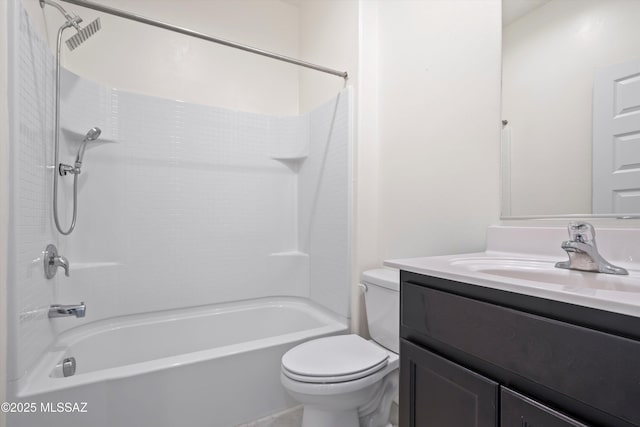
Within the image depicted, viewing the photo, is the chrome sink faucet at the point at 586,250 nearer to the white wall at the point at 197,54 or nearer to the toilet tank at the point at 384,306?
the toilet tank at the point at 384,306

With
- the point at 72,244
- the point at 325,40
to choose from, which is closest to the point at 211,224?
the point at 72,244

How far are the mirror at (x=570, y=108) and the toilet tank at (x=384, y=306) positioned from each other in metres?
0.59

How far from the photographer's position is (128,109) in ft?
6.10

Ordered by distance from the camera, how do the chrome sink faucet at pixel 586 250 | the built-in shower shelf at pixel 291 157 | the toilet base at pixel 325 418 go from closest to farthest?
the chrome sink faucet at pixel 586 250 < the toilet base at pixel 325 418 < the built-in shower shelf at pixel 291 157

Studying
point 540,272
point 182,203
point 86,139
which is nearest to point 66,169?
point 86,139

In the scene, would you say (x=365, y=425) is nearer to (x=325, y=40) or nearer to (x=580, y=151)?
(x=580, y=151)

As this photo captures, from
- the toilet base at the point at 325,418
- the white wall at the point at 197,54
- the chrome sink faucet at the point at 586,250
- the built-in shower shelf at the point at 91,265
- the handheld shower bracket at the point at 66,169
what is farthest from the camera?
the white wall at the point at 197,54

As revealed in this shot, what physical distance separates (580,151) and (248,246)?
1923 millimetres

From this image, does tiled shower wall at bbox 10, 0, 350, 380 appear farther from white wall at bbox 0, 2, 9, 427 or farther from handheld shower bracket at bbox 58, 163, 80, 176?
white wall at bbox 0, 2, 9, 427

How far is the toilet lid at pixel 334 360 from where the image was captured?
1.16 m

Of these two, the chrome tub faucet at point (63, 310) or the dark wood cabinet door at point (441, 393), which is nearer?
the dark wood cabinet door at point (441, 393)

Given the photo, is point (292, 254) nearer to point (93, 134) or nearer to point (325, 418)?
point (325, 418)

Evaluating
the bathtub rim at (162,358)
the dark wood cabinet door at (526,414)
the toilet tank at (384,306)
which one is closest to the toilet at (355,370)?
the toilet tank at (384,306)

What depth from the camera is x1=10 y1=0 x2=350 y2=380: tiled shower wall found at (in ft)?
4.77
